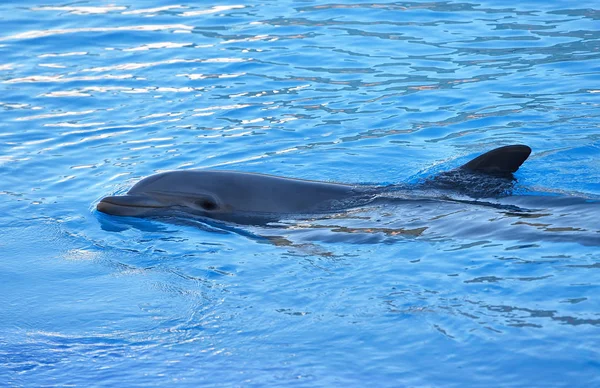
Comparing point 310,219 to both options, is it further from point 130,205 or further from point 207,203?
point 130,205

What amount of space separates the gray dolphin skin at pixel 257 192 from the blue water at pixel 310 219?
193 millimetres

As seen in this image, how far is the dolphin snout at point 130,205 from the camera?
8.51m

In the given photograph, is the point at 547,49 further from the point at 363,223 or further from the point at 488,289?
the point at 488,289

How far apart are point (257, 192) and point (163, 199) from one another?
34.8 inches

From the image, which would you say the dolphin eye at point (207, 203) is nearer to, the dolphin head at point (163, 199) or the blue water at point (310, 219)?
the dolphin head at point (163, 199)

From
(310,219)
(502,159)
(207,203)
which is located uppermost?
(502,159)

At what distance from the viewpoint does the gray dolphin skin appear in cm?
844

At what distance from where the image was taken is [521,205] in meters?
8.09

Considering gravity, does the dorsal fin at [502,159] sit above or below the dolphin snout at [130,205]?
above

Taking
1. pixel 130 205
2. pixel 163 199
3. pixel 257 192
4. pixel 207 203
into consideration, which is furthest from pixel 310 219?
pixel 130 205

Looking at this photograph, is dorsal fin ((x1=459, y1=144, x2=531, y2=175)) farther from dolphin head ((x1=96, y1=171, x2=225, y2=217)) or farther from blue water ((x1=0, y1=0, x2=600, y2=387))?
dolphin head ((x1=96, y1=171, x2=225, y2=217))

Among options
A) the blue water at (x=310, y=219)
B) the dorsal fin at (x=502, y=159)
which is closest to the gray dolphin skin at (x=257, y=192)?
the dorsal fin at (x=502, y=159)

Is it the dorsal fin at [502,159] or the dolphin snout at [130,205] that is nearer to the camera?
the dorsal fin at [502,159]

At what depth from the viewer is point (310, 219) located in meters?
8.34
